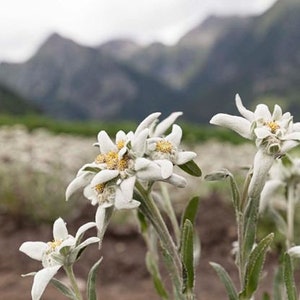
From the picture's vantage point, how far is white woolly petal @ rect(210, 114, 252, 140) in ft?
4.22

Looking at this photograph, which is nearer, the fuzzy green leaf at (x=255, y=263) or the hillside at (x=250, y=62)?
the fuzzy green leaf at (x=255, y=263)

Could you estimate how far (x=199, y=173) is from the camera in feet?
4.29

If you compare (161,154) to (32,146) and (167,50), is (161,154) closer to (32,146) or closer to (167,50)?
(32,146)

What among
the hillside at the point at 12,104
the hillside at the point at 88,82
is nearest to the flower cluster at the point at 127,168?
the hillside at the point at 12,104

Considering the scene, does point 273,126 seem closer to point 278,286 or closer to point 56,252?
point 56,252

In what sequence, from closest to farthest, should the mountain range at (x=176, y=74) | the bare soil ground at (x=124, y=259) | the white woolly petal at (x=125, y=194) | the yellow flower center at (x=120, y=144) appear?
the white woolly petal at (x=125, y=194) < the yellow flower center at (x=120, y=144) < the bare soil ground at (x=124, y=259) < the mountain range at (x=176, y=74)

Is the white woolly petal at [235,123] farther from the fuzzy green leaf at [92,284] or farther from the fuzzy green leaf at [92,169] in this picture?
the fuzzy green leaf at [92,284]

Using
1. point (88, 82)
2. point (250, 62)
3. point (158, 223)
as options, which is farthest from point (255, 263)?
point (250, 62)

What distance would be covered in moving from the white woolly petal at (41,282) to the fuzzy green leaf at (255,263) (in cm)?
37

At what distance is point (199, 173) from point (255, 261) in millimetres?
197

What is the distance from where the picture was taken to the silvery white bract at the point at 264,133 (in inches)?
48.4

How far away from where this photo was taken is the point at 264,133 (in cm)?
123

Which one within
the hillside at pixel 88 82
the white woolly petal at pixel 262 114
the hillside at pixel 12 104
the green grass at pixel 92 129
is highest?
the hillside at pixel 88 82

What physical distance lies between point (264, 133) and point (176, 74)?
93279mm
